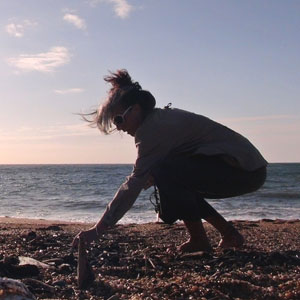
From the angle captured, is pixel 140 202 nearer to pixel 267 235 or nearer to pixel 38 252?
pixel 267 235

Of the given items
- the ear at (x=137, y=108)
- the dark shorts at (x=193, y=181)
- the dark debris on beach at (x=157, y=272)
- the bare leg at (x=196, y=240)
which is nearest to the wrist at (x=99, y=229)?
the dark debris on beach at (x=157, y=272)

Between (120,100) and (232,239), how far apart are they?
1536 mm

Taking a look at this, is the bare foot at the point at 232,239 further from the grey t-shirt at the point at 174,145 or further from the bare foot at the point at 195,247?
the grey t-shirt at the point at 174,145

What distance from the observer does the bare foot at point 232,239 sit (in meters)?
4.56

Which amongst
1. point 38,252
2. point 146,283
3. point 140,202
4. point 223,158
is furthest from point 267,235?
point 140,202

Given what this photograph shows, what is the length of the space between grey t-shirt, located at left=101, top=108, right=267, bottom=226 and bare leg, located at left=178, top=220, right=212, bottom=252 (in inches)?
24.9

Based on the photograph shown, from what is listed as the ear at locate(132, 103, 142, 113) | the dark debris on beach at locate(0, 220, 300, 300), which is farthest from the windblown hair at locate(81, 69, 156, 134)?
the dark debris on beach at locate(0, 220, 300, 300)

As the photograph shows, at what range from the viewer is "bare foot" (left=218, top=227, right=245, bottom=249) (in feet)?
15.0

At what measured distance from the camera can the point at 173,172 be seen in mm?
4230

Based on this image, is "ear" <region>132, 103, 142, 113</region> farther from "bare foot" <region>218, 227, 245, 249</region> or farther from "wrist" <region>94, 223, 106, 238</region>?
"bare foot" <region>218, 227, 245, 249</region>

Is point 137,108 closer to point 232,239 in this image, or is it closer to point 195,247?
point 195,247

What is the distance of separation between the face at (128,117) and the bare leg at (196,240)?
3.32ft

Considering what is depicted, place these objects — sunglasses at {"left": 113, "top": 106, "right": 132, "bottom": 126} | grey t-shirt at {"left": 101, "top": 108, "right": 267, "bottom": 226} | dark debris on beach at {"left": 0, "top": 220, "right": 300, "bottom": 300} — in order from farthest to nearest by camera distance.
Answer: sunglasses at {"left": 113, "top": 106, "right": 132, "bottom": 126} → grey t-shirt at {"left": 101, "top": 108, "right": 267, "bottom": 226} → dark debris on beach at {"left": 0, "top": 220, "right": 300, "bottom": 300}

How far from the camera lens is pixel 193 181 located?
4344mm
